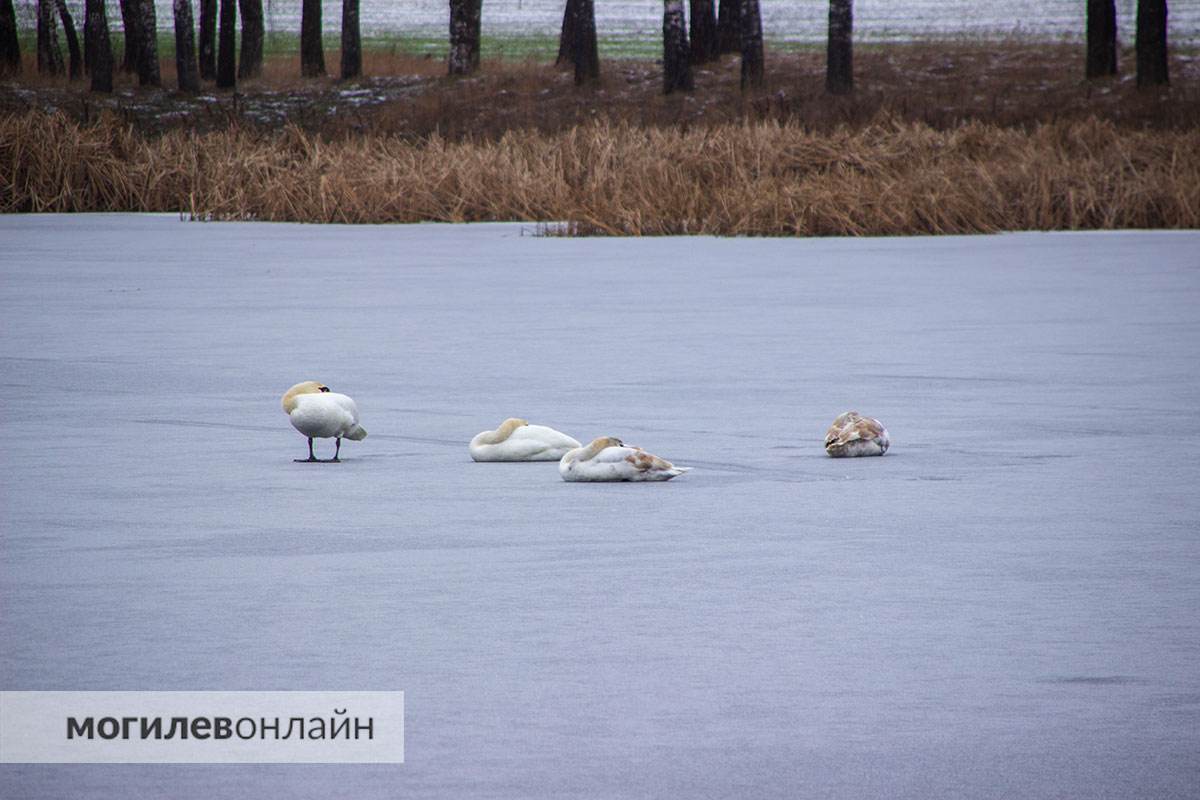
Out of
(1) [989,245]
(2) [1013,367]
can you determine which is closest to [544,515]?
(2) [1013,367]

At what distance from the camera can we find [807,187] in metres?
20.0

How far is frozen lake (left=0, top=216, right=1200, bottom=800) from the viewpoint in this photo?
10.5 ft

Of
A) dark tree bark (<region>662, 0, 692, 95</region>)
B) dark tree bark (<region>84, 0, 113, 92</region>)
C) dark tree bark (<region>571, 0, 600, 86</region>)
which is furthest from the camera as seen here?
dark tree bark (<region>84, 0, 113, 92</region>)

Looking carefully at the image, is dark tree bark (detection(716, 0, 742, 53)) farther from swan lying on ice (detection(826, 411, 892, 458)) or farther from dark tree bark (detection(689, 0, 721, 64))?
swan lying on ice (detection(826, 411, 892, 458))

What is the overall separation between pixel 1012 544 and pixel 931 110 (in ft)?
97.8

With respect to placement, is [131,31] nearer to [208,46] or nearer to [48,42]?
[208,46]

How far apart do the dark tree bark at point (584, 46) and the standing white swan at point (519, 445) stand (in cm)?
3658

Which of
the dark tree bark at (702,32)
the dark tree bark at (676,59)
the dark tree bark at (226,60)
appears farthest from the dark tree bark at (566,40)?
the dark tree bark at (226,60)

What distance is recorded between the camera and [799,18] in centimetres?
8438

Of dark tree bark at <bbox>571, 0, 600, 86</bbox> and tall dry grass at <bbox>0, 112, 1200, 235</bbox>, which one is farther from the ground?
dark tree bark at <bbox>571, 0, 600, 86</bbox>

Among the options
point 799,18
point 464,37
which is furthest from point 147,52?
point 799,18

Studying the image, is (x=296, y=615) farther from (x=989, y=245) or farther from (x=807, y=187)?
(x=807, y=187)

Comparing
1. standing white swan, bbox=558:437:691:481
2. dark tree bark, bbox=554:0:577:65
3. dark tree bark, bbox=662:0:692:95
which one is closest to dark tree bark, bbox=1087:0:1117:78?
dark tree bark, bbox=662:0:692:95

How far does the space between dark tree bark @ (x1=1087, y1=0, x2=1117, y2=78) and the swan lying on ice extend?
35966mm
